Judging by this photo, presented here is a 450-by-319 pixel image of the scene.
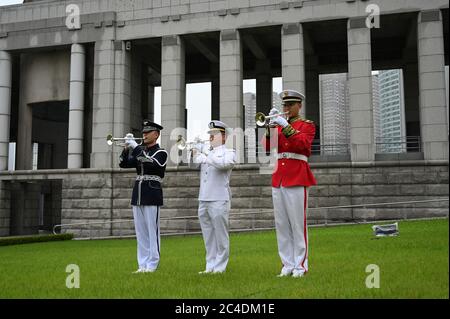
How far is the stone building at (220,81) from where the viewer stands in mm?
20547

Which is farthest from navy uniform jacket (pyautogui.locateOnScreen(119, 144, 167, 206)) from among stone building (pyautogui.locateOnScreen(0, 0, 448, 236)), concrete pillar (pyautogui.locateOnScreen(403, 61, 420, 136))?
concrete pillar (pyautogui.locateOnScreen(403, 61, 420, 136))

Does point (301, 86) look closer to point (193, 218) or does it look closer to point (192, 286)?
point (193, 218)

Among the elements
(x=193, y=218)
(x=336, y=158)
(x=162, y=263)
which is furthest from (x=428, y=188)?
→ (x=162, y=263)

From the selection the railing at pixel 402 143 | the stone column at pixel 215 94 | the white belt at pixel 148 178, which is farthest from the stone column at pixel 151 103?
the white belt at pixel 148 178

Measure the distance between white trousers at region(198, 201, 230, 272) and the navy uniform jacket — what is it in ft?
3.08

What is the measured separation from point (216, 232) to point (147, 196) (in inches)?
54.5

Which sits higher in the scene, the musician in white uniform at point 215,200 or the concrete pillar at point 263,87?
the concrete pillar at point 263,87

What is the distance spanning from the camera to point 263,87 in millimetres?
29219

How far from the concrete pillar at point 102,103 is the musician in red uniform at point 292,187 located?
17029 millimetres

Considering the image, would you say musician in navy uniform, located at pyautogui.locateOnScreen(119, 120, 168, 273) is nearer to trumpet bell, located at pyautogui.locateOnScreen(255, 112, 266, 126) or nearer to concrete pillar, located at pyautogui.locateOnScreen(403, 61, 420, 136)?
trumpet bell, located at pyautogui.locateOnScreen(255, 112, 266, 126)

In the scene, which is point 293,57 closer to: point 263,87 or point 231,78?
point 231,78

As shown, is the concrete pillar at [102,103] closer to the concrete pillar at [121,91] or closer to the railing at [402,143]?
the concrete pillar at [121,91]

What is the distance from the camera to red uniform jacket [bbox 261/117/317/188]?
7.23 metres

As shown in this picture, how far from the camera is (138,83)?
26641 millimetres
